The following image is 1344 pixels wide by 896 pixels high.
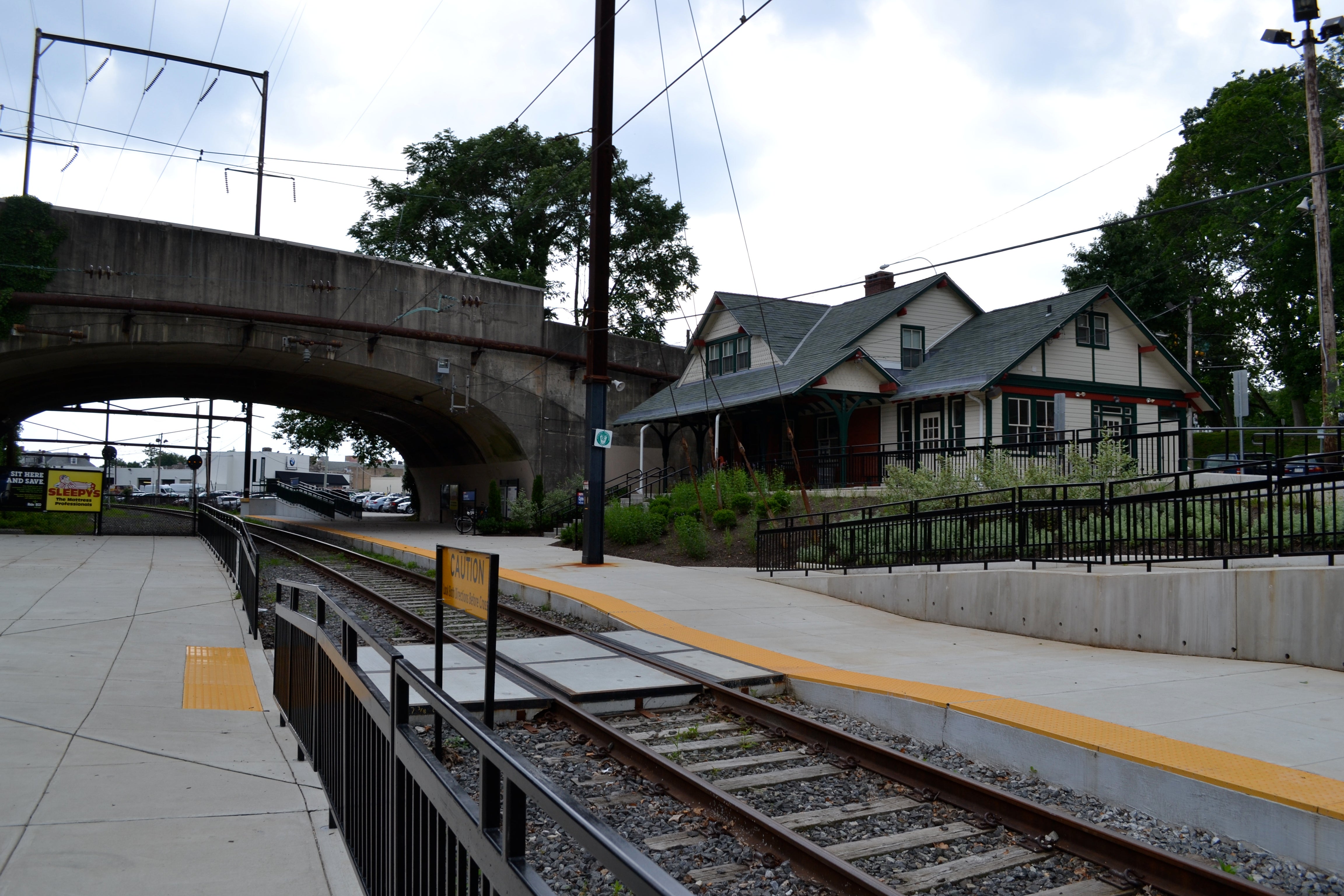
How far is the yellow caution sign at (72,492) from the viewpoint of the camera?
101ft

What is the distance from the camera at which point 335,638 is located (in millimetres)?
5617

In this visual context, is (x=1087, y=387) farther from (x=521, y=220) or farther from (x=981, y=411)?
(x=521, y=220)

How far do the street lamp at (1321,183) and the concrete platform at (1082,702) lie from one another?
15339 mm

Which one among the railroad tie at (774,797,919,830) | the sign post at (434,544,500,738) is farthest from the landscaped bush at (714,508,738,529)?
the railroad tie at (774,797,919,830)

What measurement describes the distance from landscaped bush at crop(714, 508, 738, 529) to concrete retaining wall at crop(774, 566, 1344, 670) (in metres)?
8.86

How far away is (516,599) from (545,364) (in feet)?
70.0

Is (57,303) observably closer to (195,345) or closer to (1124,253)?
(195,345)

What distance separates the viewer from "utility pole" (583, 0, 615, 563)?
62.9 ft

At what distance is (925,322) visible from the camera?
3250 cm

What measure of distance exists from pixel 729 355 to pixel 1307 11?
20.1 meters

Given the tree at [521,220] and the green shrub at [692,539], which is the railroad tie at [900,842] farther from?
the tree at [521,220]

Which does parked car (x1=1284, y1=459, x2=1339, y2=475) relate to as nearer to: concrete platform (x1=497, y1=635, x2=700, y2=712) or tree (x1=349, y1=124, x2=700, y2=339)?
concrete platform (x1=497, y1=635, x2=700, y2=712)

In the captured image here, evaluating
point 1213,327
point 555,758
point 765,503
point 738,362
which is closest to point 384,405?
point 738,362

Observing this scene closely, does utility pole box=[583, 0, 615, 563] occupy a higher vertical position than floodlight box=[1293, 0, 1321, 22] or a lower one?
lower
